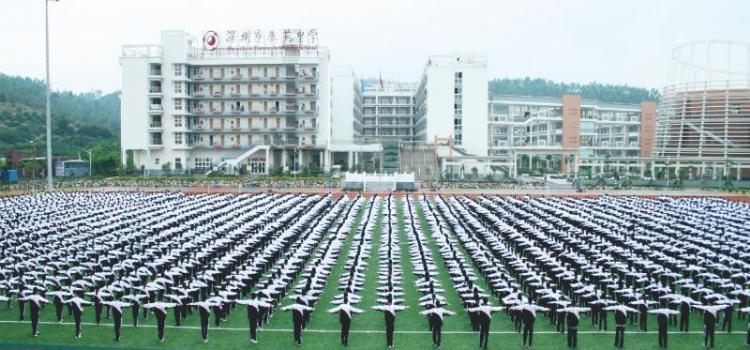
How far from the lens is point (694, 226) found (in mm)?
23734

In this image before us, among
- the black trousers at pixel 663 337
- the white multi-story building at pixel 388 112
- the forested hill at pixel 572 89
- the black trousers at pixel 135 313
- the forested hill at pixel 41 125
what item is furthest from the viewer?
the forested hill at pixel 572 89

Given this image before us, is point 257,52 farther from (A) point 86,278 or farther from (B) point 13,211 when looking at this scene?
(A) point 86,278

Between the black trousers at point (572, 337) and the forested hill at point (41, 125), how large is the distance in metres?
62.0

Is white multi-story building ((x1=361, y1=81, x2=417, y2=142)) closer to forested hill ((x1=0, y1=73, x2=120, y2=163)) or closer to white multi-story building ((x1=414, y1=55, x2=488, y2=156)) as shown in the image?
white multi-story building ((x1=414, y1=55, x2=488, y2=156))

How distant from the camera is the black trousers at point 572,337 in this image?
12078mm

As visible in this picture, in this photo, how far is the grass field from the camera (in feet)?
40.2

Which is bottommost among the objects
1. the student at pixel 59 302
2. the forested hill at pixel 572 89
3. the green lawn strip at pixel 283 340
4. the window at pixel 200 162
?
the green lawn strip at pixel 283 340

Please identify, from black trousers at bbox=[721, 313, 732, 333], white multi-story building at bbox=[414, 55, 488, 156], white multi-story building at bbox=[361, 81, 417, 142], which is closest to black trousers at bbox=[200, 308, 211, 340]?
black trousers at bbox=[721, 313, 732, 333]

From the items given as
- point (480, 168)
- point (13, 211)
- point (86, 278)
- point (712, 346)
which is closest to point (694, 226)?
point (712, 346)

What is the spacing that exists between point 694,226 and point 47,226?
22872mm

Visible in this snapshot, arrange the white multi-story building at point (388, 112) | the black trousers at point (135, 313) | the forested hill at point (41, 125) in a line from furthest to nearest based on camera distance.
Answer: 1. the white multi-story building at point (388, 112)
2. the forested hill at point (41, 125)
3. the black trousers at point (135, 313)

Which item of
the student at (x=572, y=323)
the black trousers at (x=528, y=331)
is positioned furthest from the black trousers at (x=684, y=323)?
the black trousers at (x=528, y=331)

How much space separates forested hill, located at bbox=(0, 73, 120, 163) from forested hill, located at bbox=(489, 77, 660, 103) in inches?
2629

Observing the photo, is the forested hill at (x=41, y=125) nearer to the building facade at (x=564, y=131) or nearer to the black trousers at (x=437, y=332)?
the building facade at (x=564, y=131)
